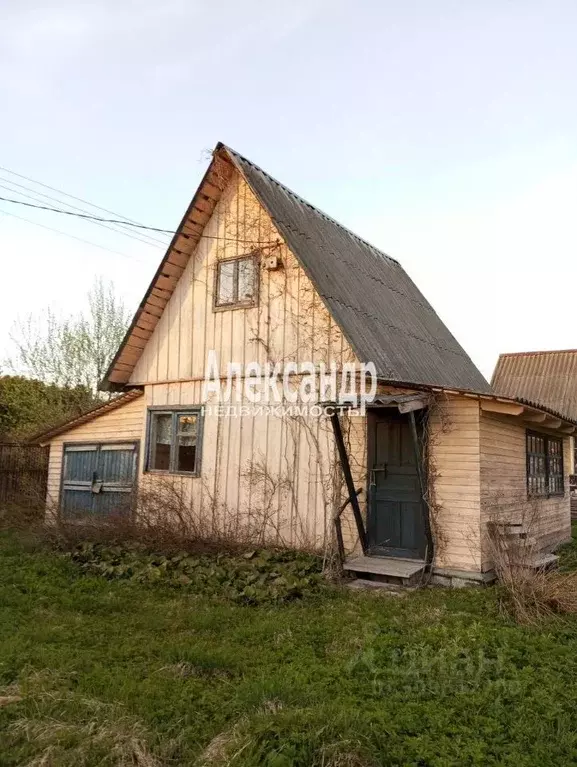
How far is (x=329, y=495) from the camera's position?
9461 mm

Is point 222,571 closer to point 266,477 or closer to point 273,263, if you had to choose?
point 266,477

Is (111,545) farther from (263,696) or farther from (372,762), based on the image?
(372,762)

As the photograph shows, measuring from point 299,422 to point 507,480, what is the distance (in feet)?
12.0

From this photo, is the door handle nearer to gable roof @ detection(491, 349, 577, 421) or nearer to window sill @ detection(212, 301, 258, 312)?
window sill @ detection(212, 301, 258, 312)

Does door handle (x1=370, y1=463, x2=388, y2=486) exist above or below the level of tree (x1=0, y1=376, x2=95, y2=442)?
below

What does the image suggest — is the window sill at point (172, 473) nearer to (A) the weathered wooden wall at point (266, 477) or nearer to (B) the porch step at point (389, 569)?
(A) the weathered wooden wall at point (266, 477)

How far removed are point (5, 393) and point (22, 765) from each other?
17895 millimetres

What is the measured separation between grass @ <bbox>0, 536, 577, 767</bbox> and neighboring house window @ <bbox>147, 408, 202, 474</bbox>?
412 centimetres

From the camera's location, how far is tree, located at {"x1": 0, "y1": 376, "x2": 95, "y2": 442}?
18.6 m

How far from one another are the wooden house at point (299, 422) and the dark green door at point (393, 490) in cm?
3

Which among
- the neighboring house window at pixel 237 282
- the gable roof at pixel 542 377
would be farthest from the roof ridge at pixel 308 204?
the gable roof at pixel 542 377

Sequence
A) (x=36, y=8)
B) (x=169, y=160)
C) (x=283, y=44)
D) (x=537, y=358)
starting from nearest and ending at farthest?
1. (x=36, y=8)
2. (x=283, y=44)
3. (x=169, y=160)
4. (x=537, y=358)

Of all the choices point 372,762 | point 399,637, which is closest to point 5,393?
point 399,637

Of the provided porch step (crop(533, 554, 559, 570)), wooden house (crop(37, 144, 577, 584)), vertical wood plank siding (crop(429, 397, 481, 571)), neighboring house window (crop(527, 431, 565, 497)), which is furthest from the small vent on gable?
porch step (crop(533, 554, 559, 570))
